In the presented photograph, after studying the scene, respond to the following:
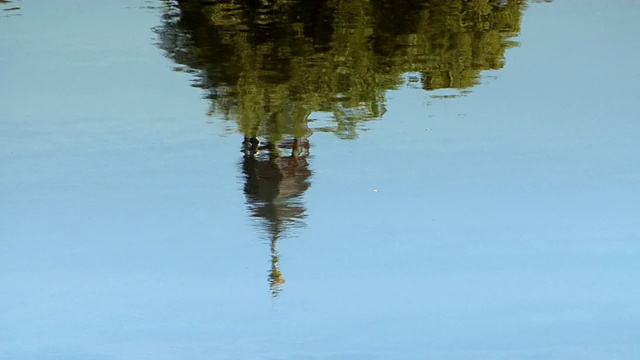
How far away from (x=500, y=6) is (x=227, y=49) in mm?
2325

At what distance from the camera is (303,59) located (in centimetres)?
828

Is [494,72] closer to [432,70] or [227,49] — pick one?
[432,70]

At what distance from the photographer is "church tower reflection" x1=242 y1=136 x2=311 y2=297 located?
6195mm

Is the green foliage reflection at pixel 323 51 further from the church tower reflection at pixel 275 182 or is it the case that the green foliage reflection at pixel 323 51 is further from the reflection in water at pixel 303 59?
the church tower reflection at pixel 275 182

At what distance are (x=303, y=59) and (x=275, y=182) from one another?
182 cm

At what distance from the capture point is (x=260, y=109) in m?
7.49

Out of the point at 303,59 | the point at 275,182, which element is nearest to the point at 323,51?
the point at 303,59

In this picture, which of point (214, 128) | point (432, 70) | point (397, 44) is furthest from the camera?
point (397, 44)

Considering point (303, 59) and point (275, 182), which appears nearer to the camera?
point (275, 182)

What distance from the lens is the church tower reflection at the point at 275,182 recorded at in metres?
6.20

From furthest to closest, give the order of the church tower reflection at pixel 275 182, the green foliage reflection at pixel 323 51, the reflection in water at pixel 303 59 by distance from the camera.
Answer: the green foliage reflection at pixel 323 51 < the reflection in water at pixel 303 59 < the church tower reflection at pixel 275 182

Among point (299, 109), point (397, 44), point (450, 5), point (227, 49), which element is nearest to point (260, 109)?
point (299, 109)

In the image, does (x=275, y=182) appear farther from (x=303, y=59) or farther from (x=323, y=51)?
(x=323, y=51)

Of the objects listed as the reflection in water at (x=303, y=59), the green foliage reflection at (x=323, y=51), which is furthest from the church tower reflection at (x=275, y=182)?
the green foliage reflection at (x=323, y=51)
